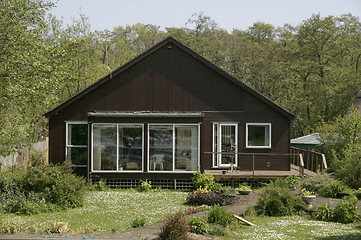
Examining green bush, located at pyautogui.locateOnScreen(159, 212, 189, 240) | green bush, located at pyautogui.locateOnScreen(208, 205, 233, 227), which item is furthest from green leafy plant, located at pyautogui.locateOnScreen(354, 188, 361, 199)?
green bush, located at pyautogui.locateOnScreen(159, 212, 189, 240)

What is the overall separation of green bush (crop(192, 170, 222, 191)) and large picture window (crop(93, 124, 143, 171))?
9.56 ft

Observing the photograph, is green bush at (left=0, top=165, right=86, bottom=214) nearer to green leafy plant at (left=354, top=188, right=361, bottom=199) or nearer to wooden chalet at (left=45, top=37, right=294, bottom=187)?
wooden chalet at (left=45, top=37, right=294, bottom=187)

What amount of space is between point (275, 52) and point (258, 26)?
11530 millimetres

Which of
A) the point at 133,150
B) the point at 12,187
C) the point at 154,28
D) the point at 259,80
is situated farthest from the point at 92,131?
the point at 154,28

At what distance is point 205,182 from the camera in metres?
21.4

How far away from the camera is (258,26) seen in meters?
57.6

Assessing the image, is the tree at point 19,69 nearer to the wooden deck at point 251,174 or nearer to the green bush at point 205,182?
the green bush at point 205,182

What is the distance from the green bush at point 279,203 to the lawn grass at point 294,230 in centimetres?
42

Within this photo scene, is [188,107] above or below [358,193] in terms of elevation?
above

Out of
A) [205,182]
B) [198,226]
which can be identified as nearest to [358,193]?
[205,182]

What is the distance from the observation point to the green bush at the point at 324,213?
16.0 metres

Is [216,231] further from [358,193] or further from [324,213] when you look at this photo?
[358,193]

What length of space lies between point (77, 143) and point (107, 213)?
321 inches

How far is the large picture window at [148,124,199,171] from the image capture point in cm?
2294
